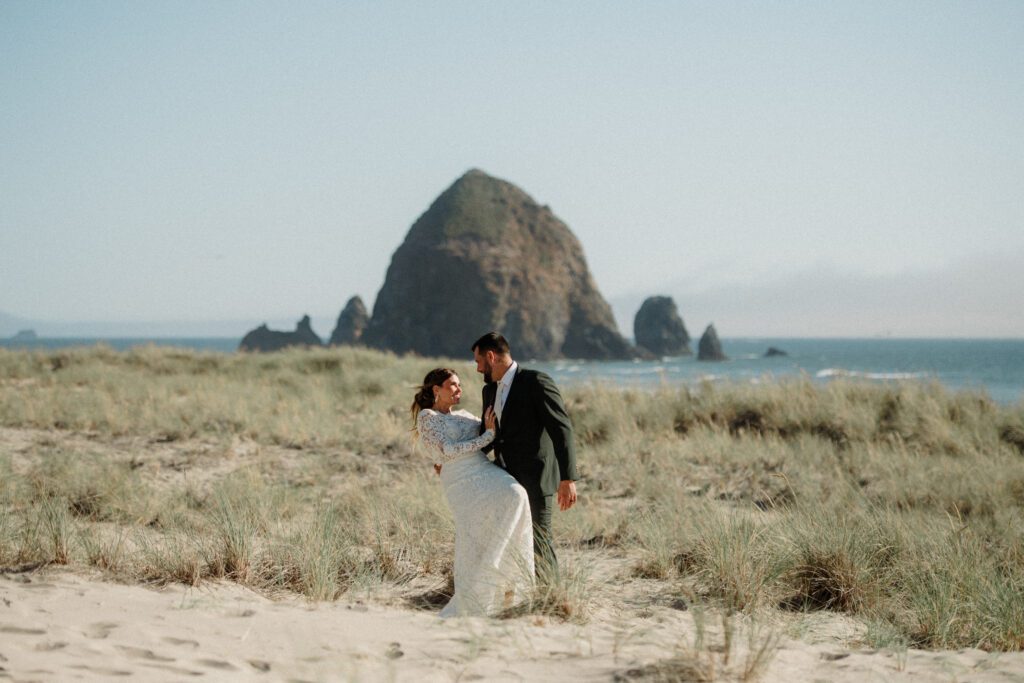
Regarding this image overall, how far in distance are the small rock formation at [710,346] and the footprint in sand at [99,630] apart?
3873 inches

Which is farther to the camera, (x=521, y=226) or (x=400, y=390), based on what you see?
(x=521, y=226)

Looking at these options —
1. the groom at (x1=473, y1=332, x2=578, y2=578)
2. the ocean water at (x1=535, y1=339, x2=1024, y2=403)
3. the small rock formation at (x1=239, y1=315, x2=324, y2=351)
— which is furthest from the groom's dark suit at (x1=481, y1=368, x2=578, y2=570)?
the small rock formation at (x1=239, y1=315, x2=324, y2=351)

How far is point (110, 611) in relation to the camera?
4.59 meters

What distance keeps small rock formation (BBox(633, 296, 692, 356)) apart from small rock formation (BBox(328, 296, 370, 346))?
1543 inches

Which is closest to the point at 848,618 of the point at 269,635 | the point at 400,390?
the point at 269,635

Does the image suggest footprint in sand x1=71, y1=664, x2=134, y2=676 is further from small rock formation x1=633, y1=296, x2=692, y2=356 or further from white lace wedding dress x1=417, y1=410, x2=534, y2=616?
A: small rock formation x1=633, y1=296, x2=692, y2=356

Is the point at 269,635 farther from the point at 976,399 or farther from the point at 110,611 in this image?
the point at 976,399

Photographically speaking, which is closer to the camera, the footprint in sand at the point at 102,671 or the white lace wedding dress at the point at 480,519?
the footprint in sand at the point at 102,671

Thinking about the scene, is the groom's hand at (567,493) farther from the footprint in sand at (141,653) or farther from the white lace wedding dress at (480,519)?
the footprint in sand at (141,653)

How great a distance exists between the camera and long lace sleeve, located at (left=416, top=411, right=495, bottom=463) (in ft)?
17.7

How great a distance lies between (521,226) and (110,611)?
104 m

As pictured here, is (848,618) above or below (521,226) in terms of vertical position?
below

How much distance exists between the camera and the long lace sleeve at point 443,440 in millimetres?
5402

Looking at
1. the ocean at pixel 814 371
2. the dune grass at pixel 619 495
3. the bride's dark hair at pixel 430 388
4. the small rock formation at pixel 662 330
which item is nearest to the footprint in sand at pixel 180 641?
the dune grass at pixel 619 495
